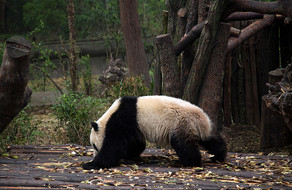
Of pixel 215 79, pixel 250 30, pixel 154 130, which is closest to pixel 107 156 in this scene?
pixel 154 130

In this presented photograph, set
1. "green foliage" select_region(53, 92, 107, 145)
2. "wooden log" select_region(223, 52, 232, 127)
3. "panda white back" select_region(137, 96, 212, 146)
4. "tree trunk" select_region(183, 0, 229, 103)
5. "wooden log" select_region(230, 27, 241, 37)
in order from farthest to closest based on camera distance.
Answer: "wooden log" select_region(223, 52, 232, 127) → "green foliage" select_region(53, 92, 107, 145) → "wooden log" select_region(230, 27, 241, 37) → "tree trunk" select_region(183, 0, 229, 103) → "panda white back" select_region(137, 96, 212, 146)

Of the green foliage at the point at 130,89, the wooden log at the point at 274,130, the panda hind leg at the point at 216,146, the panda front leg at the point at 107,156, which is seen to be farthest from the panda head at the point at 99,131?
the wooden log at the point at 274,130

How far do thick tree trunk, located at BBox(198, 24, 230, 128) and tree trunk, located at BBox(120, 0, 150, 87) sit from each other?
3.93 m

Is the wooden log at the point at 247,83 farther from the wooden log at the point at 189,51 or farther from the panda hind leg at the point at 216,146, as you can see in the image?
the panda hind leg at the point at 216,146

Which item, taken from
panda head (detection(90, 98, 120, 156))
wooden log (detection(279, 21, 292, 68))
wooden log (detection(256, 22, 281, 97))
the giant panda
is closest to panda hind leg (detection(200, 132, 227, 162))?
the giant panda

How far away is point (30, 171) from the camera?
4.31 metres

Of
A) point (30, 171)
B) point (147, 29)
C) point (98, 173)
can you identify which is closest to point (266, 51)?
point (98, 173)

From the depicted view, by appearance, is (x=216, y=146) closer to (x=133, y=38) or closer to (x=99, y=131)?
(x=99, y=131)

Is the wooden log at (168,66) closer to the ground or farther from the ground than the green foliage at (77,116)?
farther from the ground

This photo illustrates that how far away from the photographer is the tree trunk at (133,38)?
9.70 meters

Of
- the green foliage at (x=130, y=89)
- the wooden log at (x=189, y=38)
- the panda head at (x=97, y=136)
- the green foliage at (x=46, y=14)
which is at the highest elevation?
the green foliage at (x=46, y=14)

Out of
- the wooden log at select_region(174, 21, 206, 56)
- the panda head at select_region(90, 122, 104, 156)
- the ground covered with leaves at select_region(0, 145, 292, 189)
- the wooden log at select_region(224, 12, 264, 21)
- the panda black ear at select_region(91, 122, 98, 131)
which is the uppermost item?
the wooden log at select_region(224, 12, 264, 21)

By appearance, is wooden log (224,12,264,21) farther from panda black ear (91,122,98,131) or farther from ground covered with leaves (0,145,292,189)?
panda black ear (91,122,98,131)

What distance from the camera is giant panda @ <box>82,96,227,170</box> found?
454 cm
